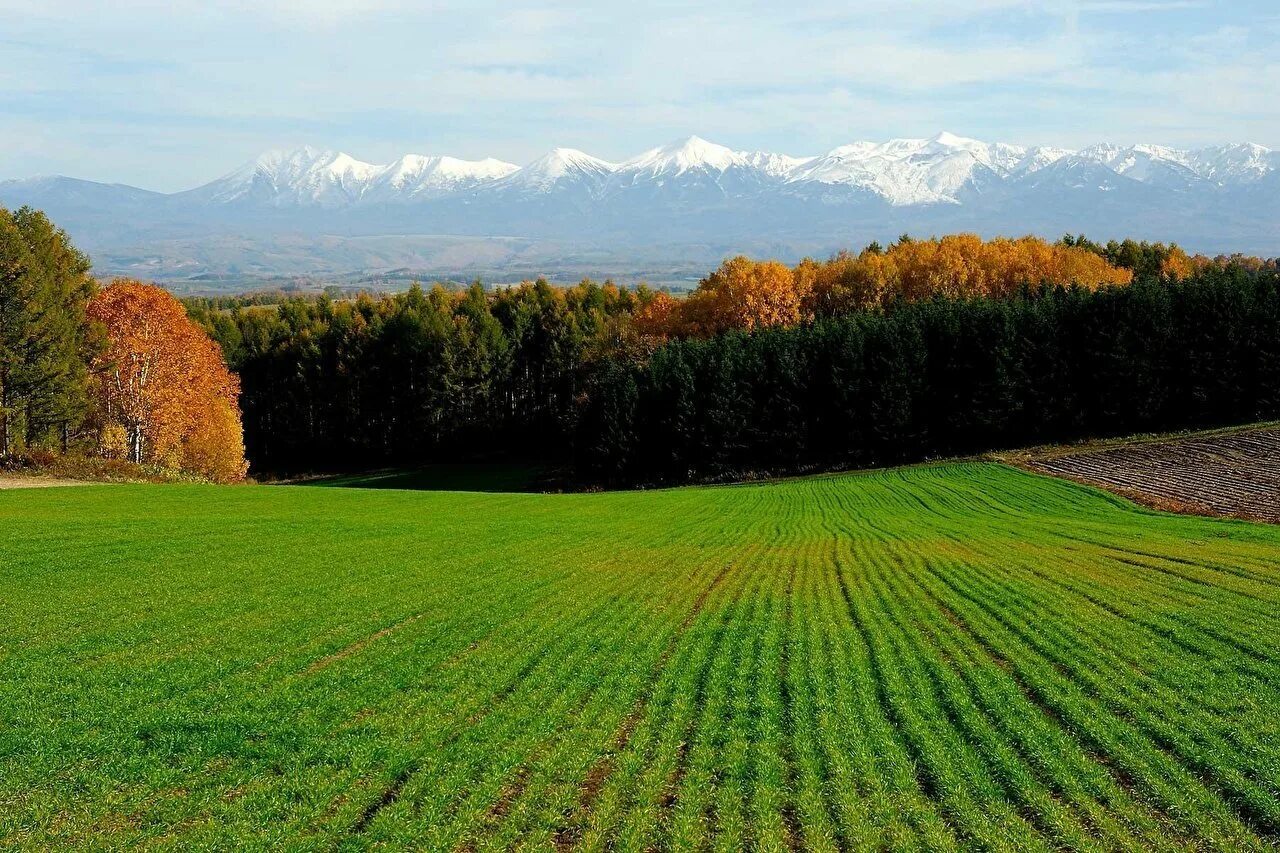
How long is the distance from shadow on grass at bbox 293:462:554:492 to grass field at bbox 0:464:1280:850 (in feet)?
165

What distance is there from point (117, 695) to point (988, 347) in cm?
6466

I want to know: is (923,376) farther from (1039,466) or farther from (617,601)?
(617,601)

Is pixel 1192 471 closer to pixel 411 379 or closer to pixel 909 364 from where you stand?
pixel 909 364

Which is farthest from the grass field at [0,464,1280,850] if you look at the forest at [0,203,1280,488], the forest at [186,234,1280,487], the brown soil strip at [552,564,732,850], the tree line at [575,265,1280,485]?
the forest at [186,234,1280,487]

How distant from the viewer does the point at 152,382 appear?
61938 mm

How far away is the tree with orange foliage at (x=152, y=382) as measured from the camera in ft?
199

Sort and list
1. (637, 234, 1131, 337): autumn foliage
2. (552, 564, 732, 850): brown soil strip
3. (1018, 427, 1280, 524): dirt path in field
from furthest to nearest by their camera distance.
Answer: (637, 234, 1131, 337): autumn foliage, (1018, 427, 1280, 524): dirt path in field, (552, 564, 732, 850): brown soil strip

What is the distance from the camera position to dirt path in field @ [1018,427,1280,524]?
41.0 meters

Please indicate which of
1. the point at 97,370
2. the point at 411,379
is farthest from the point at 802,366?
the point at 97,370

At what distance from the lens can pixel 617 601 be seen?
2116cm

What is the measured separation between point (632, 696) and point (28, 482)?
42.9 metres

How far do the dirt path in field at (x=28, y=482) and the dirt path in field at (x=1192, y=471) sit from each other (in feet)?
178

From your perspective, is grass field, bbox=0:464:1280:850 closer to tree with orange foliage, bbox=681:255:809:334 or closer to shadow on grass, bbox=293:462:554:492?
shadow on grass, bbox=293:462:554:492

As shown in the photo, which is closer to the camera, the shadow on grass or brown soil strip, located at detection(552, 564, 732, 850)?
brown soil strip, located at detection(552, 564, 732, 850)
